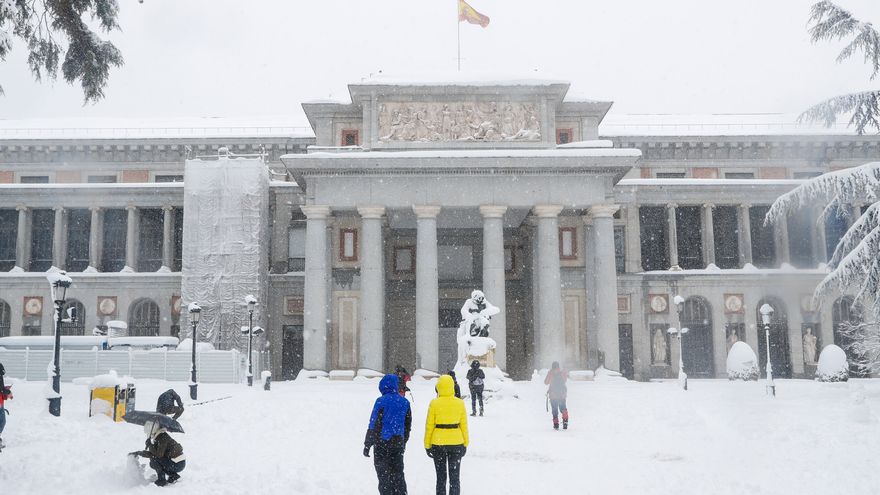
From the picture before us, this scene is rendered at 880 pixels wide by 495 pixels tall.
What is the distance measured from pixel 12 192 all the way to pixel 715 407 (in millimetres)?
47305

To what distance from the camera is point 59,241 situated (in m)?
52.6

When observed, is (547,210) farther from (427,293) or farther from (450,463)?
(450,463)

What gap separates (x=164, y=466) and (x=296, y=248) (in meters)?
39.4

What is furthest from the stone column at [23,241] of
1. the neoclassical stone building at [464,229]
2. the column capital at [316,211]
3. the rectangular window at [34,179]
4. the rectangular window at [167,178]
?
the column capital at [316,211]

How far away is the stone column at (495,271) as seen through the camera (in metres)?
38.9

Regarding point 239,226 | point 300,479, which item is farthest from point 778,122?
point 300,479

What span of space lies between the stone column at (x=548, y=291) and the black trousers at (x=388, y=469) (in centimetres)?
2958

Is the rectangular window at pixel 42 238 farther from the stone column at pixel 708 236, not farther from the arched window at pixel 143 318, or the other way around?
Answer: the stone column at pixel 708 236

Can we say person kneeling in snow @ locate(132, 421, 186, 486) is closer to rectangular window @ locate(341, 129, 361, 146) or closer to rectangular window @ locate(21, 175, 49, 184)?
rectangular window @ locate(341, 129, 361, 146)

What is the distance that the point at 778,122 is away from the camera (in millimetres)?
59781

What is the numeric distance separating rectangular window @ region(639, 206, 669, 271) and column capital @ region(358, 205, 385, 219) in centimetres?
2036

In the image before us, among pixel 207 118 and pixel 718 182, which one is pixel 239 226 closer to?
pixel 207 118

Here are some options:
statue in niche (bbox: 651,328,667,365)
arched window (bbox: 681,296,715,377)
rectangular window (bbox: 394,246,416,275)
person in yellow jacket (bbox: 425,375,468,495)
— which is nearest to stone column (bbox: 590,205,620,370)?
statue in niche (bbox: 651,328,667,365)

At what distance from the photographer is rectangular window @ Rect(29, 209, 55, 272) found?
176 feet
